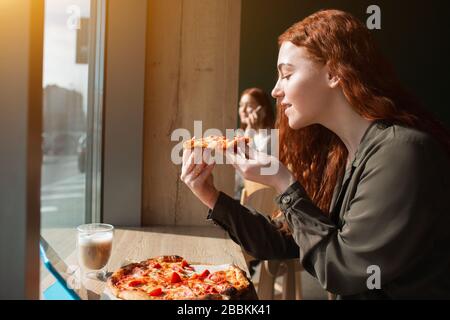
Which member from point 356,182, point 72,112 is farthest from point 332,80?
point 72,112

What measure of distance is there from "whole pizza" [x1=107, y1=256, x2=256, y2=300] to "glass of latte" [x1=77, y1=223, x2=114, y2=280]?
67 mm

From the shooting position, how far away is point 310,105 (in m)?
1.32

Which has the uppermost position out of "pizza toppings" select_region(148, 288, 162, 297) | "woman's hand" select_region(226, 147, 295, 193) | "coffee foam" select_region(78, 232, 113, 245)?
"woman's hand" select_region(226, 147, 295, 193)

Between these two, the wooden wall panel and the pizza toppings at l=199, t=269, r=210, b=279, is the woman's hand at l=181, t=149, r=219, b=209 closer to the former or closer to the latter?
the pizza toppings at l=199, t=269, r=210, b=279

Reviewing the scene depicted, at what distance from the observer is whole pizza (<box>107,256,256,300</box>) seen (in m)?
1.11

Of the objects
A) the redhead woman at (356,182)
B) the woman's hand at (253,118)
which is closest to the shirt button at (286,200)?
the redhead woman at (356,182)

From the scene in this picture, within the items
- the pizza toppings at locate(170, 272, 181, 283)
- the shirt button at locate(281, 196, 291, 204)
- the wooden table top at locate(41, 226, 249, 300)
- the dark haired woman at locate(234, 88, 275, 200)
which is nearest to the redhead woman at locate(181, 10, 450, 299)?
the shirt button at locate(281, 196, 291, 204)

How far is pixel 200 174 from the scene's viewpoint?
4.83ft

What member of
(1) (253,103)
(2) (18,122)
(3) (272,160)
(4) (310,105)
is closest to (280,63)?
(4) (310,105)

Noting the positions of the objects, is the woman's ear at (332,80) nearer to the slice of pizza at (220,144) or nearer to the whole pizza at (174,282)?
the slice of pizza at (220,144)

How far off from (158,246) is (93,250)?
0.43m

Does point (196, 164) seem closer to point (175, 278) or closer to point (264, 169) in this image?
point (264, 169)

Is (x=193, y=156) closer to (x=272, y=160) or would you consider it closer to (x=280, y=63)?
(x=272, y=160)

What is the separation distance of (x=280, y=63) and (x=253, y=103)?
94.7 inches
